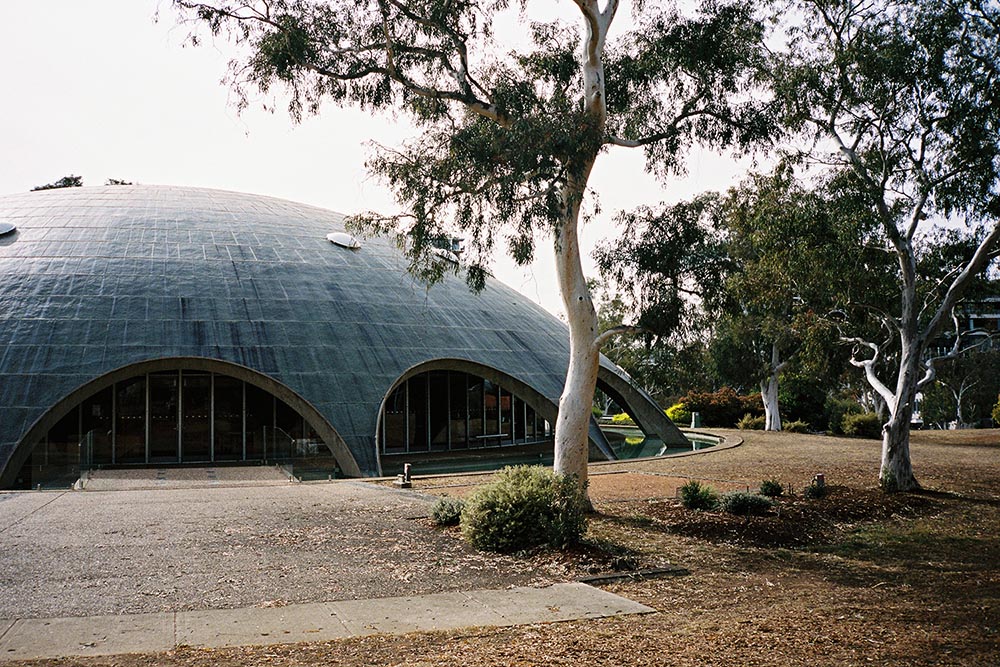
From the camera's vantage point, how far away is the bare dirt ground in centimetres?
729

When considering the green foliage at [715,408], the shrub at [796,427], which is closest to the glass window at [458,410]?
the shrub at [796,427]

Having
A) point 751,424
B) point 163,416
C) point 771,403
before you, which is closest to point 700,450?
point 771,403

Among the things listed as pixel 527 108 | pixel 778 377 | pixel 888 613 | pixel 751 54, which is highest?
pixel 751 54

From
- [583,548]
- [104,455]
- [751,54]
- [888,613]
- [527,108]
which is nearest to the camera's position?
[888,613]

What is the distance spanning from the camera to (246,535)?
12.9 m

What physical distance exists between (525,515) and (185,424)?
1519 cm

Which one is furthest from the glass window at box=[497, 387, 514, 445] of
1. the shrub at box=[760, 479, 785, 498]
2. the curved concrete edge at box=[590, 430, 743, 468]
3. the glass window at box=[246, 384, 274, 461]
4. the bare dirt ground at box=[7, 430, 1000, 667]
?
the shrub at box=[760, 479, 785, 498]

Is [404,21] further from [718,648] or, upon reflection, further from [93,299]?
[93,299]

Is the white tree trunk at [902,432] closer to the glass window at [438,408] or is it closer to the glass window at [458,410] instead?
the glass window at [458,410]

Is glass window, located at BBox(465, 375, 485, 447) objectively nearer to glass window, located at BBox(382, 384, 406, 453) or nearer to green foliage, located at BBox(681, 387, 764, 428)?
glass window, located at BBox(382, 384, 406, 453)

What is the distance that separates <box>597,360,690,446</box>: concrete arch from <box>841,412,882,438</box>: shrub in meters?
12.4

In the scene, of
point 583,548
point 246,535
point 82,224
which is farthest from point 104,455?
point 583,548

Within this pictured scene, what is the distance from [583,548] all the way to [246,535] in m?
5.08

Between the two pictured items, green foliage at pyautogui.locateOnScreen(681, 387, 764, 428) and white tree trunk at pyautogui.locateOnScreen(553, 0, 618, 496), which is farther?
green foliage at pyautogui.locateOnScreen(681, 387, 764, 428)
